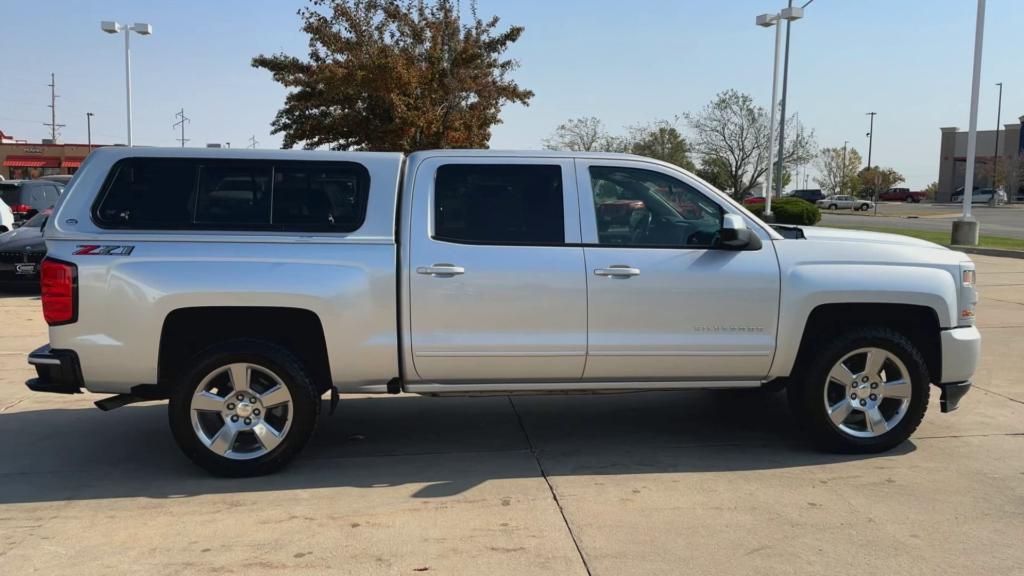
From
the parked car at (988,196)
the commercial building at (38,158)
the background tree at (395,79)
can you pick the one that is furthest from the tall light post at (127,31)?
the parked car at (988,196)

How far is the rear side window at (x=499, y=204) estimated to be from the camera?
4.98 meters

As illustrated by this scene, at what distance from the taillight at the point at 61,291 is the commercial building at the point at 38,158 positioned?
220ft

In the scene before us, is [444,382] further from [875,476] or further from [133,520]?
[875,476]

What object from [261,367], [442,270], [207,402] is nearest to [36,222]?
[207,402]

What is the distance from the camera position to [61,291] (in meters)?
4.57

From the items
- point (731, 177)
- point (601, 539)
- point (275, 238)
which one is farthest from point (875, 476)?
point (731, 177)

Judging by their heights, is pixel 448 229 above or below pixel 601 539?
above

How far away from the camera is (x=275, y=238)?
4770 mm

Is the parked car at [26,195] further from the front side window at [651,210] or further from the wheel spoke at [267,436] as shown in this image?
the front side window at [651,210]

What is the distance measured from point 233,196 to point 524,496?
8.09 feet

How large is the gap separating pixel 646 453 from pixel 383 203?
2349 millimetres

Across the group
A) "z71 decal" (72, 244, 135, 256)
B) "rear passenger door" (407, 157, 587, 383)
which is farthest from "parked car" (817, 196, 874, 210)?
"z71 decal" (72, 244, 135, 256)

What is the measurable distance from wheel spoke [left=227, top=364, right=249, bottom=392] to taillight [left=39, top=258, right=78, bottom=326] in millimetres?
901

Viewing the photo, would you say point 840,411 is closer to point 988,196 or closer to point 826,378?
point 826,378
